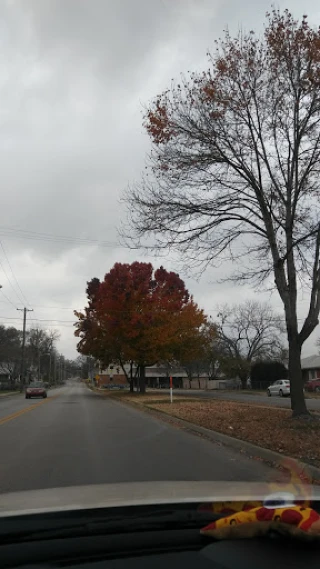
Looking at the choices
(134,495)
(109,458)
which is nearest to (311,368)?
(109,458)

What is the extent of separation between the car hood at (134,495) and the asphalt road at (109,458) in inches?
143

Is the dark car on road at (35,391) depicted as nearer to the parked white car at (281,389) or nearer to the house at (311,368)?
the parked white car at (281,389)

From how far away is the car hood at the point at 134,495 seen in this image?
3.09 meters

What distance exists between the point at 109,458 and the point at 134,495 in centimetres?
644

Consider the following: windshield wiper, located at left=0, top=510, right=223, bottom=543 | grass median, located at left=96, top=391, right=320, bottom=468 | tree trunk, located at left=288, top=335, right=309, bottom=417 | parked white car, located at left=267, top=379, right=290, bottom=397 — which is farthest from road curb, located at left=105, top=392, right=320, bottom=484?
parked white car, located at left=267, top=379, right=290, bottom=397

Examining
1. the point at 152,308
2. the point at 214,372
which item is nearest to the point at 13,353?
the point at 214,372

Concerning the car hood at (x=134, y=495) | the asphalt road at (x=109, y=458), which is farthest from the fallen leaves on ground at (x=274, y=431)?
the car hood at (x=134, y=495)

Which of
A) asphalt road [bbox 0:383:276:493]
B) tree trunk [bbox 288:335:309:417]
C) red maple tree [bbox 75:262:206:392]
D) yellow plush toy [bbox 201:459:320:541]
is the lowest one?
asphalt road [bbox 0:383:276:493]

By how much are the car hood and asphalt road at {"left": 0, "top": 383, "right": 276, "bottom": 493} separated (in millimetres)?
3631

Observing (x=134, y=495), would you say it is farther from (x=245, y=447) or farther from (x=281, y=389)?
(x=281, y=389)

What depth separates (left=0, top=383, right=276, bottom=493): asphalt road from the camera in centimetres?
778

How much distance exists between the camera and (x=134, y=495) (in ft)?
11.4

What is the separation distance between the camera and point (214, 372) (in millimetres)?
94312

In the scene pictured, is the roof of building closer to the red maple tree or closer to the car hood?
the red maple tree
